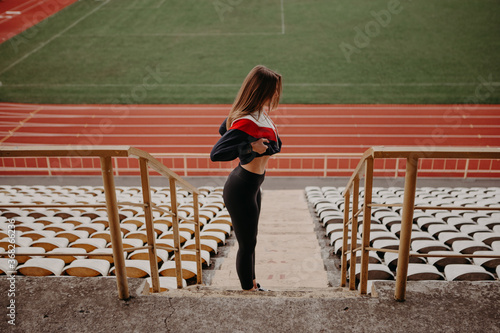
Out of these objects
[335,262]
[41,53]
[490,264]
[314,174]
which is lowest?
[314,174]

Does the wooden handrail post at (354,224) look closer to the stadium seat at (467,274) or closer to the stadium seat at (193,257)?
the stadium seat at (467,274)

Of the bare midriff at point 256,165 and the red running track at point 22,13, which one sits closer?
the bare midriff at point 256,165

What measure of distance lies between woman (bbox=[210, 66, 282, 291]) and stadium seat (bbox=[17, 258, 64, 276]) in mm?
1552

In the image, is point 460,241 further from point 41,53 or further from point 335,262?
point 41,53

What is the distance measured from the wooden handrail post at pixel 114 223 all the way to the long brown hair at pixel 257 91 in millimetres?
772

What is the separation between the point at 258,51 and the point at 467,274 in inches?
765

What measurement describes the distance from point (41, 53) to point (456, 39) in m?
22.7

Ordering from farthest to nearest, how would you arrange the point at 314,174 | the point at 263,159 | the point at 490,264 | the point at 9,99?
the point at 9,99
the point at 314,174
the point at 490,264
the point at 263,159

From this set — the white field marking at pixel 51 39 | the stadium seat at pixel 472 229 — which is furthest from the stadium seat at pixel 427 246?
the white field marking at pixel 51 39

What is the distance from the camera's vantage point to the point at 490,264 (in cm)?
323

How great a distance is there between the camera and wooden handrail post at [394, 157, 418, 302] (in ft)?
6.16

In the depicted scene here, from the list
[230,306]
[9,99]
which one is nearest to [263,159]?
[230,306]

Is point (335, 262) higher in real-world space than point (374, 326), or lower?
lower

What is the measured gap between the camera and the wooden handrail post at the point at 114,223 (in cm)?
186
